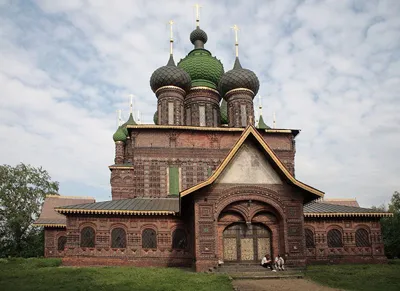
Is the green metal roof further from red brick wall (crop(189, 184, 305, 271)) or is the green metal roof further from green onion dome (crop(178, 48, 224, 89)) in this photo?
green onion dome (crop(178, 48, 224, 89))

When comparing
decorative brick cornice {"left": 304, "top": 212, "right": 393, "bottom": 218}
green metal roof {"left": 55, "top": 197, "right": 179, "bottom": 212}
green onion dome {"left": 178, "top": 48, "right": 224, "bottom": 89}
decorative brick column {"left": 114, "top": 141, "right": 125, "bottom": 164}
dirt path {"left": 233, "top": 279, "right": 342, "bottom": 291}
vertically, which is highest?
green onion dome {"left": 178, "top": 48, "right": 224, "bottom": 89}

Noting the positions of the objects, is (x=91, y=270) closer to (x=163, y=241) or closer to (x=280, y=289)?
(x=163, y=241)

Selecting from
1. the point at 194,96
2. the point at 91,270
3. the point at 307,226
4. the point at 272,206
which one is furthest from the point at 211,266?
the point at 194,96

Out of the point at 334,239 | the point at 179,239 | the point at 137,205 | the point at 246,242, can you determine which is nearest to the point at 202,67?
the point at 137,205

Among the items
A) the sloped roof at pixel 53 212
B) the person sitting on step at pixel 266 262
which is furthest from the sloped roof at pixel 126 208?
the sloped roof at pixel 53 212

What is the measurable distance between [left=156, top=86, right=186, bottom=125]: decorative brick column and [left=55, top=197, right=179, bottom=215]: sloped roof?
20.9ft

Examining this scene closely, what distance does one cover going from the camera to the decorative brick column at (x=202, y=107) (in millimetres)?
28438

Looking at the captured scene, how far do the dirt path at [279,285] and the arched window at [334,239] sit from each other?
25.4 feet

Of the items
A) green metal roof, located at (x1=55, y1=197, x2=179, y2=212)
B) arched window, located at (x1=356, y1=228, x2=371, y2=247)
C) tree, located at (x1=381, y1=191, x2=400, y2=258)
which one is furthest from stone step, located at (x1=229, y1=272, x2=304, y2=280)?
tree, located at (x1=381, y1=191, x2=400, y2=258)

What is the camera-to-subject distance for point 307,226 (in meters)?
21.2

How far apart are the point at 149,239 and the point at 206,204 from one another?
16.8 ft

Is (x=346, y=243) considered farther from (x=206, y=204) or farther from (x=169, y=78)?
(x=169, y=78)

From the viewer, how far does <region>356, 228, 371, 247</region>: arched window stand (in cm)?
2128

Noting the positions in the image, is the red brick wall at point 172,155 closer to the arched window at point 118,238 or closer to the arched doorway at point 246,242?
the arched window at point 118,238
